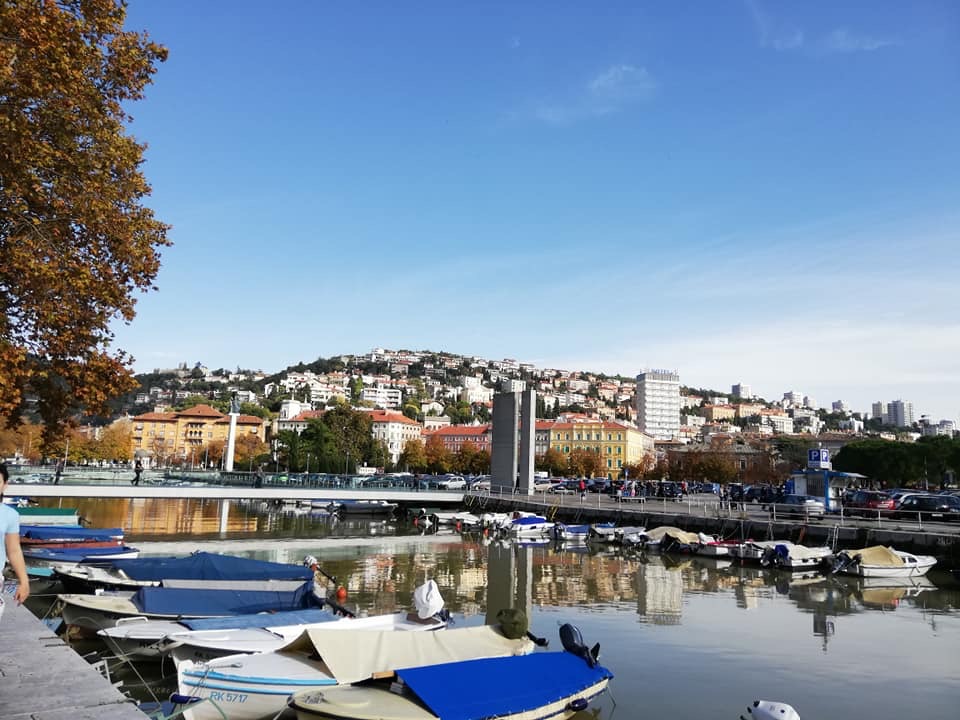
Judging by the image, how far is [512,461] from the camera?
54562 millimetres

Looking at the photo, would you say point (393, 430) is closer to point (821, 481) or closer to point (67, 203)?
point (821, 481)

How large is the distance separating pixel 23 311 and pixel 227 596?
22.1 ft

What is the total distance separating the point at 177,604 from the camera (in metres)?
13.6

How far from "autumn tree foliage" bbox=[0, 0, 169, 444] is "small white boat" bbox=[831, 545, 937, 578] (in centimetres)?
2460

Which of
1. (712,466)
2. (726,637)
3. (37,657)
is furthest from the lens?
(712,466)

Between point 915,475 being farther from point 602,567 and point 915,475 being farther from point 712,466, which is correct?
point 602,567

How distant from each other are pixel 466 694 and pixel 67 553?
18446 mm

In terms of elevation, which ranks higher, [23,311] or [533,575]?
[23,311]

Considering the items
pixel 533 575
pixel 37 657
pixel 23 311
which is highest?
pixel 23 311

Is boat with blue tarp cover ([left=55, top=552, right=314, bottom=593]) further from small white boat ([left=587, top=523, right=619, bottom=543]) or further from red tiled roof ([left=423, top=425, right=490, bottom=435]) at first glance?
red tiled roof ([left=423, top=425, right=490, bottom=435])

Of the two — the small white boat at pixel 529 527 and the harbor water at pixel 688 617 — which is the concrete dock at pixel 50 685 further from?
the small white boat at pixel 529 527

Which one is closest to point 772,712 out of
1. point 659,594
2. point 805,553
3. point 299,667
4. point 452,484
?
point 299,667

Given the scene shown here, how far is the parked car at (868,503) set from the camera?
35250mm

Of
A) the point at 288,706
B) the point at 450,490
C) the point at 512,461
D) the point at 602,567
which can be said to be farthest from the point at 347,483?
the point at 288,706
